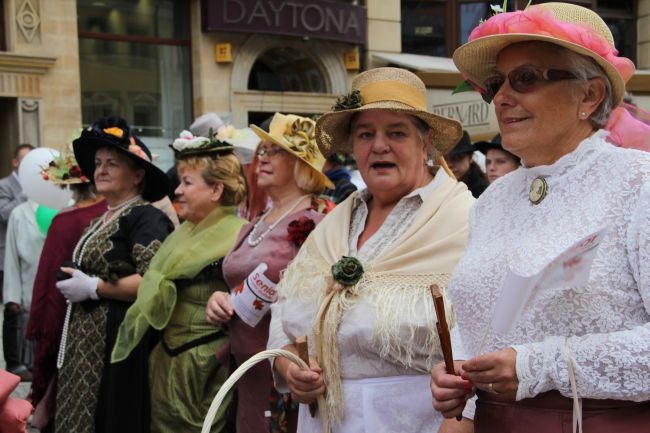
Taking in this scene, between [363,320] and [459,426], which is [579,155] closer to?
[459,426]

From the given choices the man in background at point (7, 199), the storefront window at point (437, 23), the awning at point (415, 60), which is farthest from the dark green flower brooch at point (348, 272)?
the storefront window at point (437, 23)

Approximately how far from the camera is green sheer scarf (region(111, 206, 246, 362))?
4.69 metres

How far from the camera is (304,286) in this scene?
3.35 m

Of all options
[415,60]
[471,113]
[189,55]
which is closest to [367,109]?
[471,113]

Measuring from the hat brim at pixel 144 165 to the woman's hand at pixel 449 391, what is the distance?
3.24 m

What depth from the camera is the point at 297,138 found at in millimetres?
4402

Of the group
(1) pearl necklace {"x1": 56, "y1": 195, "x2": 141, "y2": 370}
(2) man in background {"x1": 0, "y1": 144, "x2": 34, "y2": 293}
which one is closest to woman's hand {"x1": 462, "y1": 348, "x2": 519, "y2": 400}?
(1) pearl necklace {"x1": 56, "y1": 195, "x2": 141, "y2": 370}

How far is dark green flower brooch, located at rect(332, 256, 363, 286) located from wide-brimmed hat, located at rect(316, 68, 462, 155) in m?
0.58

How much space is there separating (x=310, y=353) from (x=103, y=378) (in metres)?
2.21

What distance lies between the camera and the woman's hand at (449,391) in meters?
2.33

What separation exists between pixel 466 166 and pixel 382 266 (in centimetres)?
319

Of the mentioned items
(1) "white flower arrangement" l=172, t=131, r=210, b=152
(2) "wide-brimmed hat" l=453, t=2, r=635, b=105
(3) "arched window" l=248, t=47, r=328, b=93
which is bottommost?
(1) "white flower arrangement" l=172, t=131, r=210, b=152

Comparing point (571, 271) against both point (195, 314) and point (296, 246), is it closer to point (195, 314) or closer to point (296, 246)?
point (296, 246)

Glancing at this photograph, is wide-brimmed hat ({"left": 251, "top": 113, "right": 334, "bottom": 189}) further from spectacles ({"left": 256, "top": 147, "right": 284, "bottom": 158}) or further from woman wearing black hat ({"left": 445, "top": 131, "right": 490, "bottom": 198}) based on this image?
woman wearing black hat ({"left": 445, "top": 131, "right": 490, "bottom": 198})
